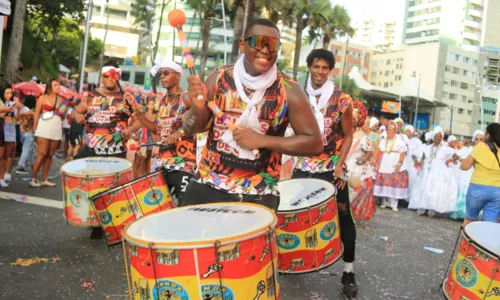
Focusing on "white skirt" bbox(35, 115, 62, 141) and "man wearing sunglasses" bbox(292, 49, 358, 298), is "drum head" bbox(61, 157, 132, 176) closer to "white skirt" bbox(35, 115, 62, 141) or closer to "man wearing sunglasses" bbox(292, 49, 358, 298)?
"man wearing sunglasses" bbox(292, 49, 358, 298)

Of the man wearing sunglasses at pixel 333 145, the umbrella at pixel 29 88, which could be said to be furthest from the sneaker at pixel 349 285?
the umbrella at pixel 29 88

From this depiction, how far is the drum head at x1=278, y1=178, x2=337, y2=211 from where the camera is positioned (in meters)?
3.98

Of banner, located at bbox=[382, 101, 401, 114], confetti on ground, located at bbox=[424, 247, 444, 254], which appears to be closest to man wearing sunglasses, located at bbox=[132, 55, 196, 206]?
confetti on ground, located at bbox=[424, 247, 444, 254]

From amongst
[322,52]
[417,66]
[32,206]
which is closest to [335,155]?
[322,52]

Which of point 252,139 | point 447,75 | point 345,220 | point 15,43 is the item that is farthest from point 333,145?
point 447,75

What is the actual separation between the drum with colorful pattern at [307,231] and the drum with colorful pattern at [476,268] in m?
0.88

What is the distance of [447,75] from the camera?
10494 cm

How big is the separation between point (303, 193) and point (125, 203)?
4.99 feet

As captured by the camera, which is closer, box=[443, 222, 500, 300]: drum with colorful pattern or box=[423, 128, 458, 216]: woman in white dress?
box=[443, 222, 500, 300]: drum with colorful pattern

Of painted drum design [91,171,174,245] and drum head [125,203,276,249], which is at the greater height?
drum head [125,203,276,249]

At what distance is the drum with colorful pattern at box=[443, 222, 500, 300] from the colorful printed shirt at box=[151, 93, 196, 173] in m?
2.56

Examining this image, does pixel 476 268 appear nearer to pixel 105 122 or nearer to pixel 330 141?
pixel 330 141

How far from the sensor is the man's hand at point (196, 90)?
2.75 metres

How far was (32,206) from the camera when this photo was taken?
7.52 m
